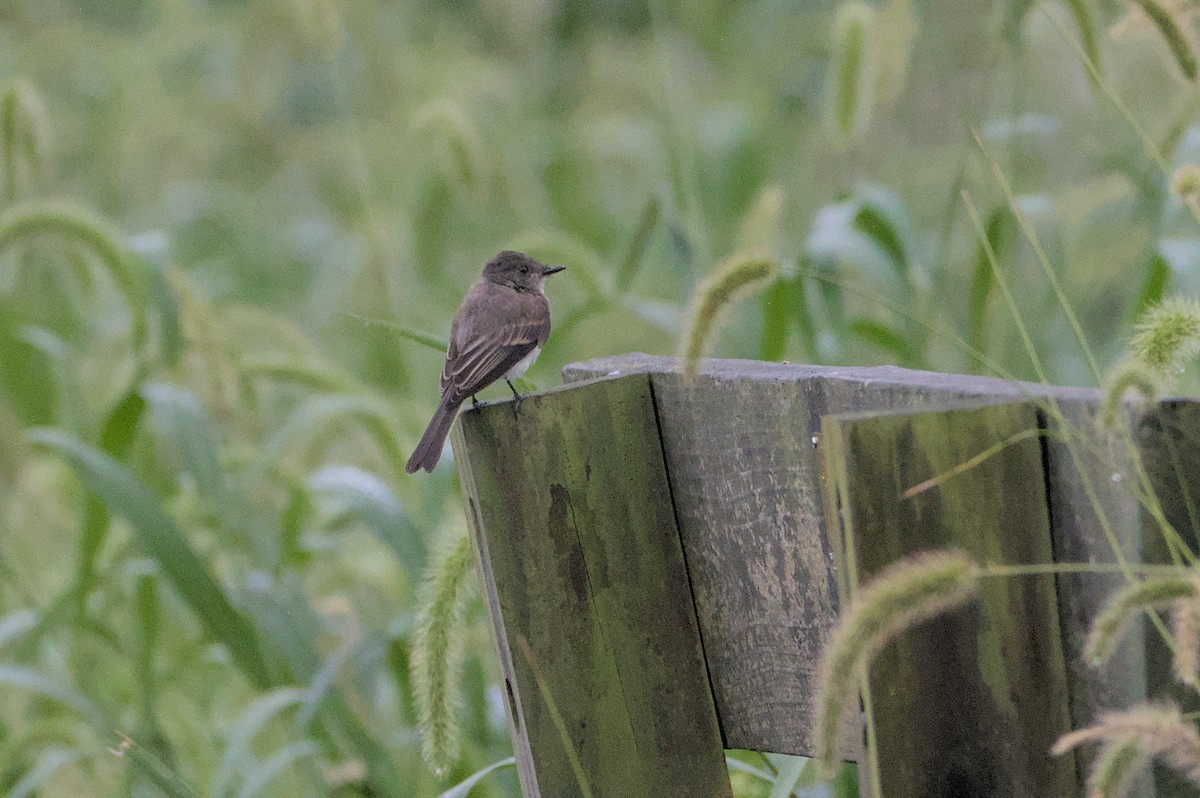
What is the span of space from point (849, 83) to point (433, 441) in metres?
1.28

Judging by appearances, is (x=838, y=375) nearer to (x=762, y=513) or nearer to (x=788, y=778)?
(x=762, y=513)

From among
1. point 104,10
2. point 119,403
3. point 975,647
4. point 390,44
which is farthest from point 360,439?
point 104,10

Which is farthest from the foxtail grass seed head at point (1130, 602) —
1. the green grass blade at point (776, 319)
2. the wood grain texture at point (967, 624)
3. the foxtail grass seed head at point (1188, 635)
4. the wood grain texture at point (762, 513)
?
the green grass blade at point (776, 319)

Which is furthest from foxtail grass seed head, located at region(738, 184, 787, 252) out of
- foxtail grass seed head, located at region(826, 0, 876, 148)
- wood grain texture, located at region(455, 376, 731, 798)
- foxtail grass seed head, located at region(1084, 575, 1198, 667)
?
foxtail grass seed head, located at region(1084, 575, 1198, 667)

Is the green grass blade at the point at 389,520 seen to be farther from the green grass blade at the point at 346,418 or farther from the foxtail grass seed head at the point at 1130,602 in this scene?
the foxtail grass seed head at the point at 1130,602

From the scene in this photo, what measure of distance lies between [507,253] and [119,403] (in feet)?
3.01

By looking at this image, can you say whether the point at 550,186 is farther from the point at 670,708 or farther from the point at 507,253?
the point at 670,708

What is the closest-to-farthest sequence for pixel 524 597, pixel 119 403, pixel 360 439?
pixel 524 597 → pixel 119 403 → pixel 360 439

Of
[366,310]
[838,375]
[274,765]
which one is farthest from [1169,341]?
[366,310]

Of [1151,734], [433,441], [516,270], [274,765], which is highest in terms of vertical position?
A: [516,270]

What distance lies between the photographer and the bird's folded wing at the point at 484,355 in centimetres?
250

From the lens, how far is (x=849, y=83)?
3.00 metres

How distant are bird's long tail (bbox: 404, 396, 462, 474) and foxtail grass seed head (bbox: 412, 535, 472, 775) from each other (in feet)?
1.50

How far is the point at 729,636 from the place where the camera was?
1772 millimetres
